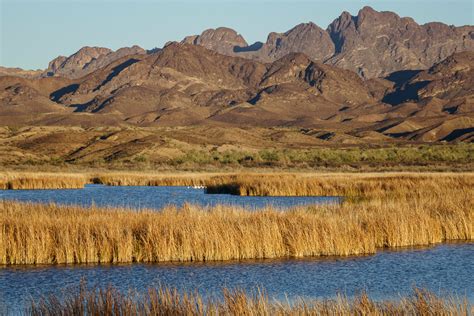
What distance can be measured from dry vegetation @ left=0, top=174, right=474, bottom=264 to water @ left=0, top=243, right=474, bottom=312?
0.55 metres

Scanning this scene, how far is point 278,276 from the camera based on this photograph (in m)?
21.2

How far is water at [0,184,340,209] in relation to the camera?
41906mm

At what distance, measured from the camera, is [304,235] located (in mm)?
24312

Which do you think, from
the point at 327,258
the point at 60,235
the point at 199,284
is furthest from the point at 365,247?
the point at 60,235

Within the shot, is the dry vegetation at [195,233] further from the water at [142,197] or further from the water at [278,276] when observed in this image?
the water at [142,197]

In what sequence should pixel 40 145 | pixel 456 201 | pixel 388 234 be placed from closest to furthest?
pixel 388 234 < pixel 456 201 < pixel 40 145

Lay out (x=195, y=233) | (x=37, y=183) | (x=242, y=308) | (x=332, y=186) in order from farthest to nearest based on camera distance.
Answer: (x=37, y=183) < (x=332, y=186) < (x=195, y=233) < (x=242, y=308)

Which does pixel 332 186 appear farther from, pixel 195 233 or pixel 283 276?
pixel 283 276

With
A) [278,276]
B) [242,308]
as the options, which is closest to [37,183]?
[278,276]

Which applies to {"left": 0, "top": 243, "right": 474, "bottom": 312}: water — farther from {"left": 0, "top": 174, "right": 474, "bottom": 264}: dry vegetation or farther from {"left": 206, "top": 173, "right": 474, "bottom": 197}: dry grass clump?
{"left": 206, "top": 173, "right": 474, "bottom": 197}: dry grass clump

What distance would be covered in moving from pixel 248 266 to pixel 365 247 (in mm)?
4217

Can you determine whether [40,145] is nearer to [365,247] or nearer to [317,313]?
[365,247]

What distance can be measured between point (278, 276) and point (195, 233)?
10.3 feet

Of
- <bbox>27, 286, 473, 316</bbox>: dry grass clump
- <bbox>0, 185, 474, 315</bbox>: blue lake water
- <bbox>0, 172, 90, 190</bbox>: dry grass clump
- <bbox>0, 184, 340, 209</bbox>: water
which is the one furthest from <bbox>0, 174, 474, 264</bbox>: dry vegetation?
<bbox>0, 172, 90, 190</bbox>: dry grass clump
